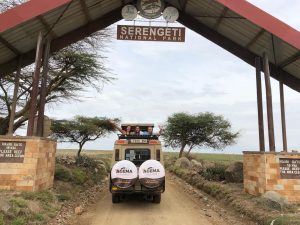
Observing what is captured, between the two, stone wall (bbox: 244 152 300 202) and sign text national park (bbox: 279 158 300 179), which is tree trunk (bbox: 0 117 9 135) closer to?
stone wall (bbox: 244 152 300 202)

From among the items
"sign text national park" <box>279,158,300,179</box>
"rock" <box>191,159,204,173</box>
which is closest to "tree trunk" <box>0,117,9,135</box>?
"rock" <box>191,159,204,173</box>

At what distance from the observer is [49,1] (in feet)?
41.8

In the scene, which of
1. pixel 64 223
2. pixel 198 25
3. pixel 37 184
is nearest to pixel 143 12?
pixel 198 25

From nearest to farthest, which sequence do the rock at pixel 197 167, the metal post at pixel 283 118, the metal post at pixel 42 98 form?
the metal post at pixel 42 98
the metal post at pixel 283 118
the rock at pixel 197 167

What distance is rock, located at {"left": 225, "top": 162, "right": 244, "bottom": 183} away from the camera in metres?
19.8

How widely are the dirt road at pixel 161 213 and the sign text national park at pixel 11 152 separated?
3281mm

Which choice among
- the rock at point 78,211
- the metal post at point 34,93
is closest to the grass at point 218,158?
the rock at point 78,211

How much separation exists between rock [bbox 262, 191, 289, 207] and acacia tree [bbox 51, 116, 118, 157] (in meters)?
17.9

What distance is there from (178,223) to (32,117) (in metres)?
7.25

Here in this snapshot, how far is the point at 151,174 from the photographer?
1322cm

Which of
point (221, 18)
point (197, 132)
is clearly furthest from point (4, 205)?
point (197, 132)

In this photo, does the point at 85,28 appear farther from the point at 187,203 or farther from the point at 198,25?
the point at 187,203

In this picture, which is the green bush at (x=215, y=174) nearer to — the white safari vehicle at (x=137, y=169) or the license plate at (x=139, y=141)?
the white safari vehicle at (x=137, y=169)

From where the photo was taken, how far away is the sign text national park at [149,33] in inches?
616
